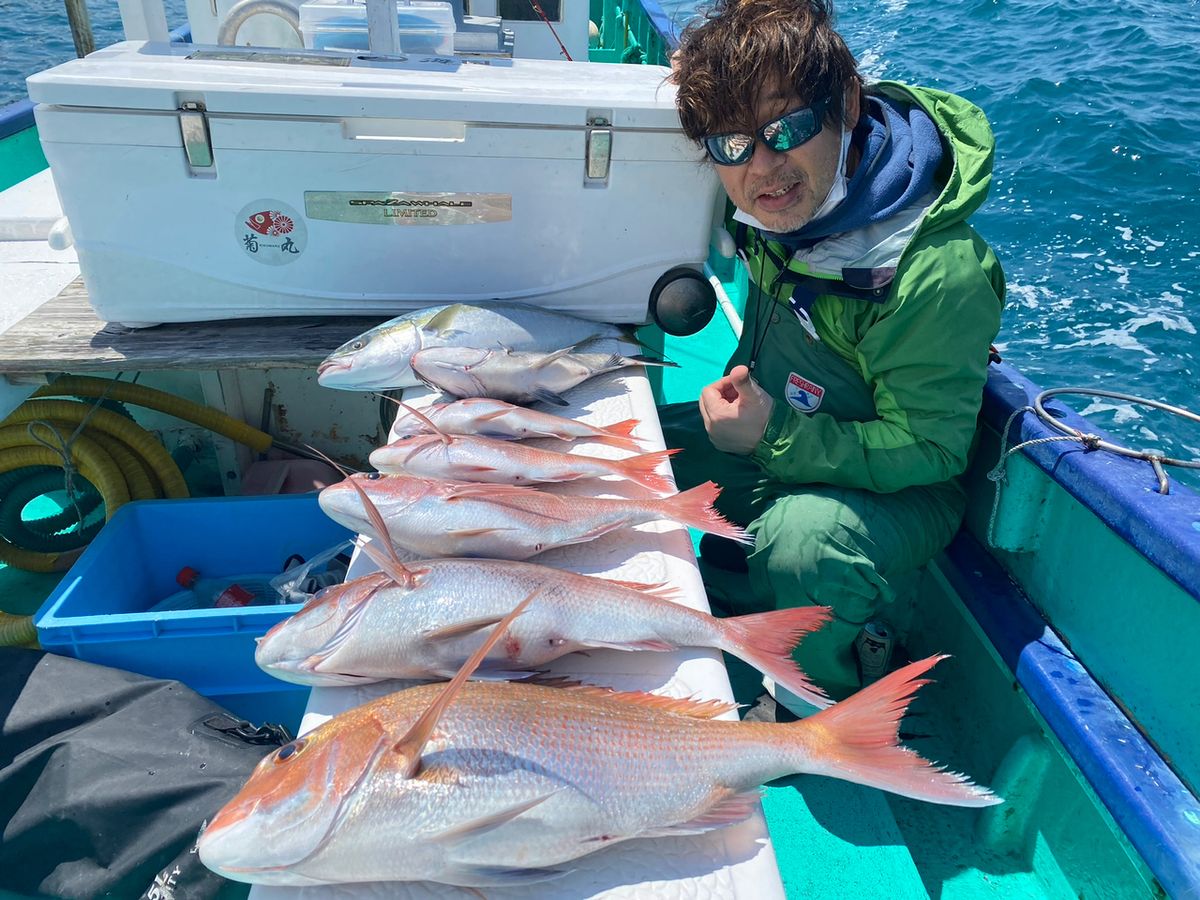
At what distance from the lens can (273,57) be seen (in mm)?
2686

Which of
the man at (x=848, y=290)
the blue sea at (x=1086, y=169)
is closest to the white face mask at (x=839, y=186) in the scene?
the man at (x=848, y=290)

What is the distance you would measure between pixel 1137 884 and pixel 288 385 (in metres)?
3.08

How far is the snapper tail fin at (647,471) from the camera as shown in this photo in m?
2.07

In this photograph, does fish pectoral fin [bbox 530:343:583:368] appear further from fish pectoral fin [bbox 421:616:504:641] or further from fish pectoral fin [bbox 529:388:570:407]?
fish pectoral fin [bbox 421:616:504:641]

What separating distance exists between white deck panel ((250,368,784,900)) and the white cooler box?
0.52 metres

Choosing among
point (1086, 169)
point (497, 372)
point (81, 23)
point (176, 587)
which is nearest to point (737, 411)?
point (497, 372)

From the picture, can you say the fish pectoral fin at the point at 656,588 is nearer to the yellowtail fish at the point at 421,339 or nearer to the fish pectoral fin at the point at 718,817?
the fish pectoral fin at the point at 718,817

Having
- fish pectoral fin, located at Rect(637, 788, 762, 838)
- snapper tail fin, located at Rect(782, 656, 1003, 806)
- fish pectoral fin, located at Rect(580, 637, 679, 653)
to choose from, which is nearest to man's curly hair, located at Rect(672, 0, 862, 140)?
fish pectoral fin, located at Rect(580, 637, 679, 653)

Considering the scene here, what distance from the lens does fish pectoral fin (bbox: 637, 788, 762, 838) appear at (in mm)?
1309

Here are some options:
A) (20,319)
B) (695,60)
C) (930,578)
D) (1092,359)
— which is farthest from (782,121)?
(1092,359)

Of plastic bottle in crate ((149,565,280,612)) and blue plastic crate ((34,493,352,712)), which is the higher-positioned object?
blue plastic crate ((34,493,352,712))

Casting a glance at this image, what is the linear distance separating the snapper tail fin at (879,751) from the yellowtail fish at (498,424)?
100 centimetres

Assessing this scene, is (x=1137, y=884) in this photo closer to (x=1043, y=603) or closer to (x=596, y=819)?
(x=1043, y=603)

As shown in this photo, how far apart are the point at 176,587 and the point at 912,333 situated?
2.38 m
